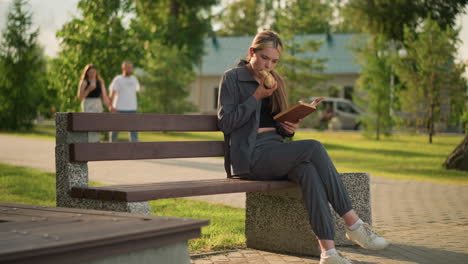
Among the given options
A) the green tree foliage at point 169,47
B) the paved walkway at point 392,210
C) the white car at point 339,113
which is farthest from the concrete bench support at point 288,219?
the white car at point 339,113

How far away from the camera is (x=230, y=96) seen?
506cm

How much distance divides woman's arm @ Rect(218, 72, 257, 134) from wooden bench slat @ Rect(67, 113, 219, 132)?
16 cm

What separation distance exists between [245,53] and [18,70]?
24835 millimetres

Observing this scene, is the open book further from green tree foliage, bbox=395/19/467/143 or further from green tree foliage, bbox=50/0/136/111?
green tree foliage, bbox=395/19/467/143

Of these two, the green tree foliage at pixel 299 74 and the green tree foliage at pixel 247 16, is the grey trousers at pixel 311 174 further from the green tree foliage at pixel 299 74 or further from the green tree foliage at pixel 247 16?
the green tree foliage at pixel 247 16

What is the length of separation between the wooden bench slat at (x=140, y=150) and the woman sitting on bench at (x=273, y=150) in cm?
23

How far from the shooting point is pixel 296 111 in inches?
193

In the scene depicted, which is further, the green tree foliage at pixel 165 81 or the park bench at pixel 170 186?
the green tree foliage at pixel 165 81

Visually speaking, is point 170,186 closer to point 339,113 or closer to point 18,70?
point 18,70

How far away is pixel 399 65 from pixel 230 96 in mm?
22411

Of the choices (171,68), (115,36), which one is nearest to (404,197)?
(115,36)

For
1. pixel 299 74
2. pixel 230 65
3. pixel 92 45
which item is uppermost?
pixel 230 65

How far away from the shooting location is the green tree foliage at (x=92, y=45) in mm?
19906

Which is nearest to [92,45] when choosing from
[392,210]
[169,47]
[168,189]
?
[169,47]
